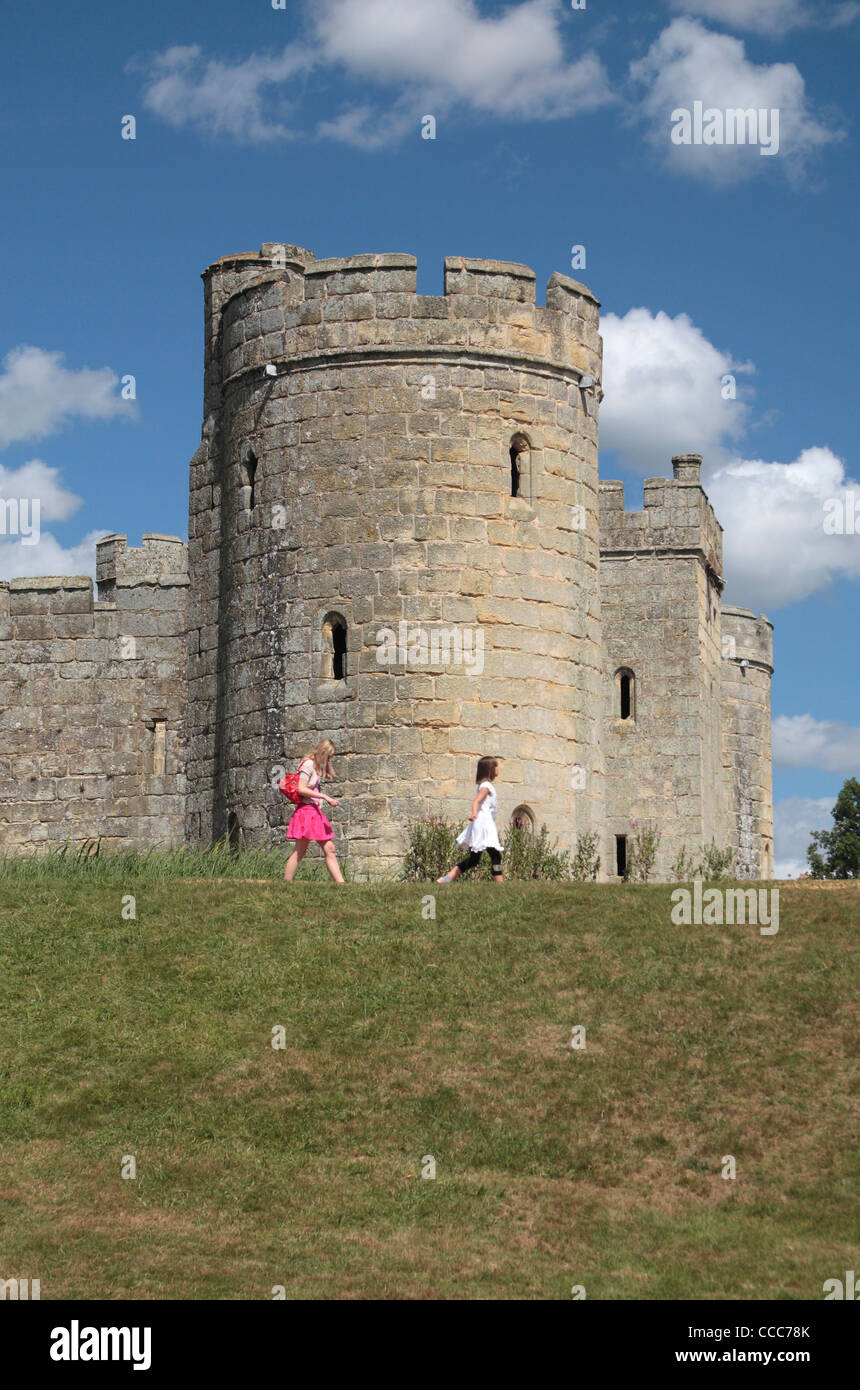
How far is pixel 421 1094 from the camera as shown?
13727 millimetres

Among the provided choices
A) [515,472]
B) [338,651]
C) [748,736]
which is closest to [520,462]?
[515,472]

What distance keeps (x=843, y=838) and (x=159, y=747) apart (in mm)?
36189

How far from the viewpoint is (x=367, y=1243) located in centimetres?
1184

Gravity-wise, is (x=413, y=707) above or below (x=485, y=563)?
below

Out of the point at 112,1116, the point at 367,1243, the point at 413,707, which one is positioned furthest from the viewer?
the point at 413,707

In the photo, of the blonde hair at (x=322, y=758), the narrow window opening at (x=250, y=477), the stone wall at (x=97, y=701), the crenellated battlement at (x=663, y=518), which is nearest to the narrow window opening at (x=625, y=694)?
the crenellated battlement at (x=663, y=518)

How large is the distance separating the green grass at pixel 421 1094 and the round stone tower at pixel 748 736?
1509 centimetres

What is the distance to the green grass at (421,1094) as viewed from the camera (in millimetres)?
11664

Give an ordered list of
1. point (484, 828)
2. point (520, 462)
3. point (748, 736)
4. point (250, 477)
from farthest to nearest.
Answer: point (748, 736)
point (250, 477)
point (520, 462)
point (484, 828)

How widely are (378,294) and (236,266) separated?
4466mm

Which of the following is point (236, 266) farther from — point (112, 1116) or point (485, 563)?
point (112, 1116)

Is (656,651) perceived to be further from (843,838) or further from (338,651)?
(843,838)

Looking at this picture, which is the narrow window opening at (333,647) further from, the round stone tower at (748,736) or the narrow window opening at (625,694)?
the round stone tower at (748,736)
